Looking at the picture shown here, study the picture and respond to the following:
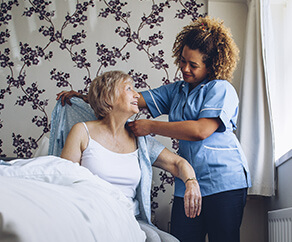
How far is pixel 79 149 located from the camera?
1699 millimetres

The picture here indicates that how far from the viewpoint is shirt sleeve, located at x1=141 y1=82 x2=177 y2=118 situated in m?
2.05

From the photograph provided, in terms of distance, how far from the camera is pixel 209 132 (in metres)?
1.74

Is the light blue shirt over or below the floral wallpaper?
below

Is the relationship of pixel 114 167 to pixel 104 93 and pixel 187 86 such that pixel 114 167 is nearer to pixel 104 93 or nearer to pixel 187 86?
pixel 104 93

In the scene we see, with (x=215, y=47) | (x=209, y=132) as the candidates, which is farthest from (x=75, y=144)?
(x=215, y=47)

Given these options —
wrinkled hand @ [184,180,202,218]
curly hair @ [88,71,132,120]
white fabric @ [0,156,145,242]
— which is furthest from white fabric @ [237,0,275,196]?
white fabric @ [0,156,145,242]

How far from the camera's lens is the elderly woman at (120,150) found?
1678 mm

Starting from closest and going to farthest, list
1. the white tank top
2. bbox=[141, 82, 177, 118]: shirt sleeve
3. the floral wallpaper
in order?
the white tank top
bbox=[141, 82, 177, 118]: shirt sleeve
the floral wallpaper

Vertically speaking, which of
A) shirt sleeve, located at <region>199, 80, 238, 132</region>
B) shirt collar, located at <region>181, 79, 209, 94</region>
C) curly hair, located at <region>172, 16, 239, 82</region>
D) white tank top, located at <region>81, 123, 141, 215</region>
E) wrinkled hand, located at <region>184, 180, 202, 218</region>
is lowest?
wrinkled hand, located at <region>184, 180, 202, 218</region>

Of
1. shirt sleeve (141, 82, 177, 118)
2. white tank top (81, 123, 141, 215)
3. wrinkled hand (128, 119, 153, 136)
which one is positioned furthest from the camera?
shirt sleeve (141, 82, 177, 118)

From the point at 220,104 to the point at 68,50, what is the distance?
1.29 meters

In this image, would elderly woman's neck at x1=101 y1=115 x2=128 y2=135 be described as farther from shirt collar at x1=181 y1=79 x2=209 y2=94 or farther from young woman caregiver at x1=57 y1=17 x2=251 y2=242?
shirt collar at x1=181 y1=79 x2=209 y2=94

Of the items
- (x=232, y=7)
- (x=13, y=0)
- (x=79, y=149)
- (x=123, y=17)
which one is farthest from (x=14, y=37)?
(x=232, y=7)

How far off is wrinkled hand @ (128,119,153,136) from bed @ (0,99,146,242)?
2.17 feet
